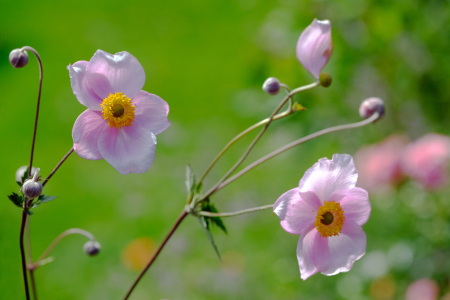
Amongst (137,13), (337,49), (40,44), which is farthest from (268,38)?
(137,13)

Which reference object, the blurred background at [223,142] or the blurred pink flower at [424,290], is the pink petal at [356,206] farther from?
the blurred pink flower at [424,290]

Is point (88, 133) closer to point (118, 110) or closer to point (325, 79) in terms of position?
point (118, 110)

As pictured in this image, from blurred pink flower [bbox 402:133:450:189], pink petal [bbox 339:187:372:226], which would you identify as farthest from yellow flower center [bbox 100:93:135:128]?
blurred pink flower [bbox 402:133:450:189]

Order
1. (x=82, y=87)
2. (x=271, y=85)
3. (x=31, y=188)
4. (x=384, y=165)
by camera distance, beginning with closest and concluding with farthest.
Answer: (x=31, y=188) < (x=82, y=87) < (x=271, y=85) < (x=384, y=165)

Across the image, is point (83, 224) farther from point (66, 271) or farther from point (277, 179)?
point (277, 179)

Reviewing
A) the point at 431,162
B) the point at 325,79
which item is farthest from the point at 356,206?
the point at 431,162

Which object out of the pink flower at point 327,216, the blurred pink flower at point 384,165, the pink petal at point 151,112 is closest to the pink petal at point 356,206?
the pink flower at point 327,216
